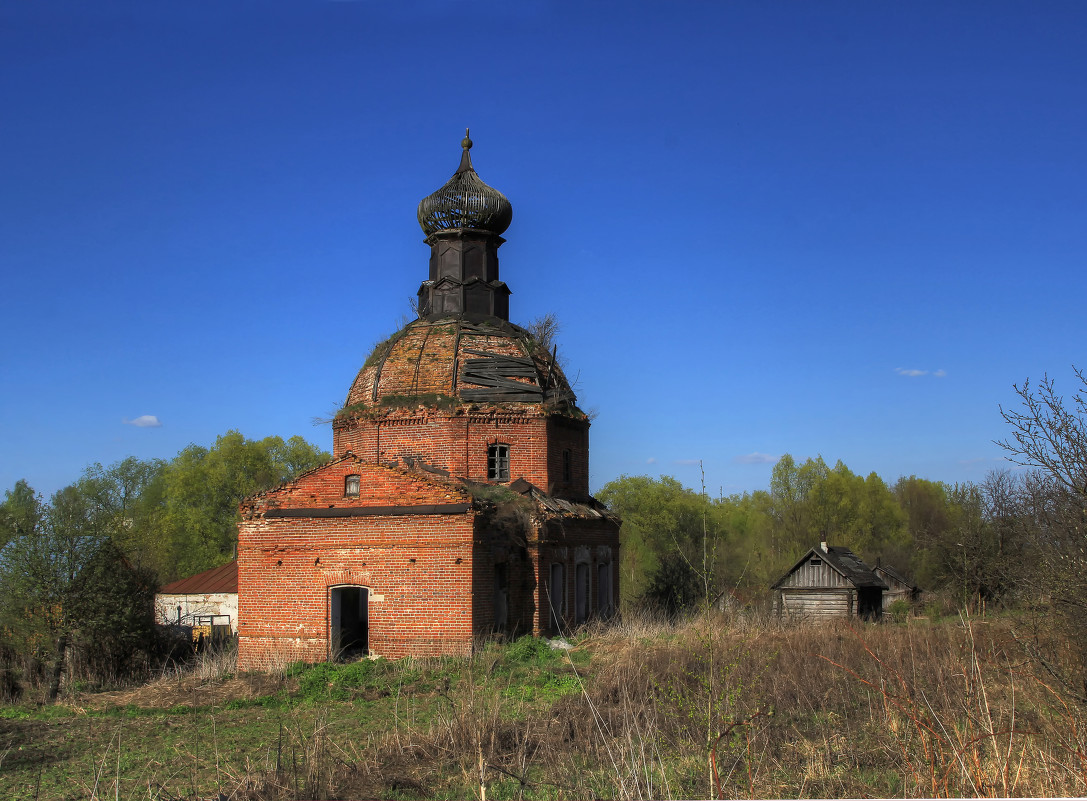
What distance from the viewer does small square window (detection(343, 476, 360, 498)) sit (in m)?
18.5

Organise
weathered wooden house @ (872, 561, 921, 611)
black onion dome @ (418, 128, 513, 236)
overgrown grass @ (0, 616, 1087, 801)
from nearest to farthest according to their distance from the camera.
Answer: overgrown grass @ (0, 616, 1087, 801), black onion dome @ (418, 128, 513, 236), weathered wooden house @ (872, 561, 921, 611)

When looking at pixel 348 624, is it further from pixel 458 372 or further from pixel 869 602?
pixel 869 602

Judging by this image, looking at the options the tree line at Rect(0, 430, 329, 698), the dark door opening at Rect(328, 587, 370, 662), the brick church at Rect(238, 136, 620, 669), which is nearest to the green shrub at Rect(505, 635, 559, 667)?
the brick church at Rect(238, 136, 620, 669)

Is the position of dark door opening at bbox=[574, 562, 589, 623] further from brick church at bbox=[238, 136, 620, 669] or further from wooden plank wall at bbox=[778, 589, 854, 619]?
wooden plank wall at bbox=[778, 589, 854, 619]

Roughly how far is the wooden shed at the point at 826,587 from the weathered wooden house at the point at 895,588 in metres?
3.34

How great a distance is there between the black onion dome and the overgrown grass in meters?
12.5

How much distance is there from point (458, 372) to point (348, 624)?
22.7 feet

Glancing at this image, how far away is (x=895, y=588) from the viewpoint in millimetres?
36750

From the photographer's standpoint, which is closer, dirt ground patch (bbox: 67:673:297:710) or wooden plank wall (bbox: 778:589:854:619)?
dirt ground patch (bbox: 67:673:297:710)

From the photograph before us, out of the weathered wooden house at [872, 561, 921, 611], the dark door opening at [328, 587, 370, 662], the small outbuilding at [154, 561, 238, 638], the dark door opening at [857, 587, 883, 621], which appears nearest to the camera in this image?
the dark door opening at [328, 587, 370, 662]

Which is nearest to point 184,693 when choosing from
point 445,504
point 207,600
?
point 445,504

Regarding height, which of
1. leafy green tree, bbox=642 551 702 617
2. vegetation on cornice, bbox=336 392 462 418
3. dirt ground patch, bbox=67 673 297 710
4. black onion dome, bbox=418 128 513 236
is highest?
black onion dome, bbox=418 128 513 236

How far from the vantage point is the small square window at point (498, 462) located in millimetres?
21578

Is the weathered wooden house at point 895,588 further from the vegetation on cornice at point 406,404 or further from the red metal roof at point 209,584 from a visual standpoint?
the red metal roof at point 209,584
